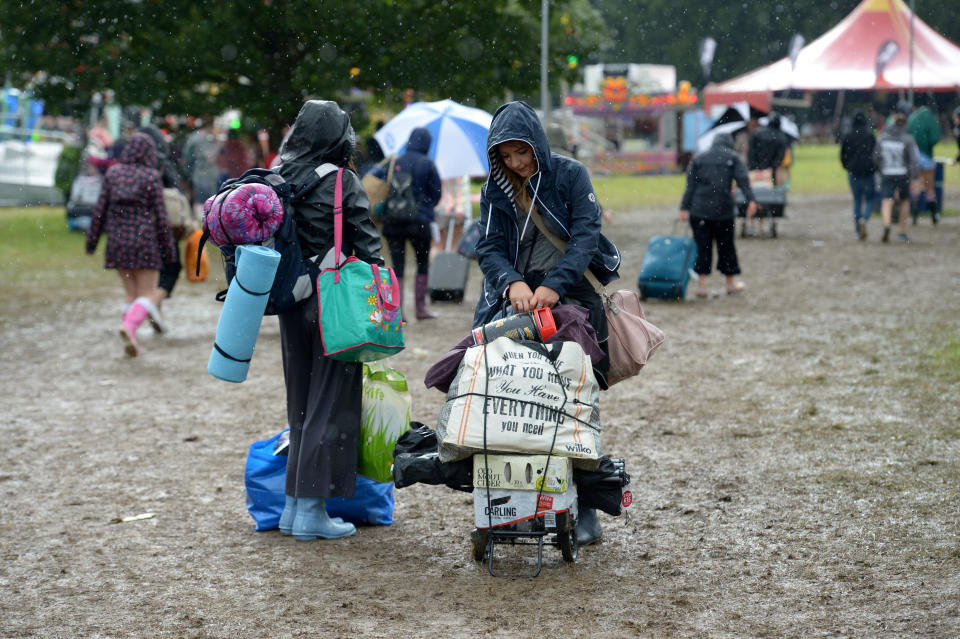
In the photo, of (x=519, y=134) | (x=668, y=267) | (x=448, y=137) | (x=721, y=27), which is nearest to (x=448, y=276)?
(x=448, y=137)

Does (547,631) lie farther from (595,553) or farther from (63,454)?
(63,454)

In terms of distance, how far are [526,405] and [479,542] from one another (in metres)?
0.70

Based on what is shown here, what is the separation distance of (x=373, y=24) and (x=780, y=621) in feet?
48.4

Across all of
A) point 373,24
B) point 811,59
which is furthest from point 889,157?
point 373,24

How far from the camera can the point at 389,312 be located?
4812 millimetres

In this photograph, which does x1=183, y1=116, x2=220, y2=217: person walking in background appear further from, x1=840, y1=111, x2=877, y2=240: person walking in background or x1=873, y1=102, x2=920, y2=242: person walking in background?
x1=873, y1=102, x2=920, y2=242: person walking in background

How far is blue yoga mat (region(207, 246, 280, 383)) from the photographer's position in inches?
176

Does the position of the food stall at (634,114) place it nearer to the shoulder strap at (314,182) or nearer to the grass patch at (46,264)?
the grass patch at (46,264)

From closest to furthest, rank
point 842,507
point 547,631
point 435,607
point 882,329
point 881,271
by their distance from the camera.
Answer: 1. point 547,631
2. point 435,607
3. point 842,507
4. point 882,329
5. point 881,271

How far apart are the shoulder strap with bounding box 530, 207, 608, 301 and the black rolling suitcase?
7.56 m

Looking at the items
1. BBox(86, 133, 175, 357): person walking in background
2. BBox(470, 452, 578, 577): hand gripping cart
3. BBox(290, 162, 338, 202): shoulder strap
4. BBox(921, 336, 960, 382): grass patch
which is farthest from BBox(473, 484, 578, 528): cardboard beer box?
BBox(86, 133, 175, 357): person walking in background

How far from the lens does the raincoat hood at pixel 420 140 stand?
1079 cm

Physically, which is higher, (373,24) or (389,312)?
(373,24)

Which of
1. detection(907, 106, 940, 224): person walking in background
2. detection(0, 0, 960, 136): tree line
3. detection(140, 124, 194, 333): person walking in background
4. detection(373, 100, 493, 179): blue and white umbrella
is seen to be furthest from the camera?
detection(907, 106, 940, 224): person walking in background
